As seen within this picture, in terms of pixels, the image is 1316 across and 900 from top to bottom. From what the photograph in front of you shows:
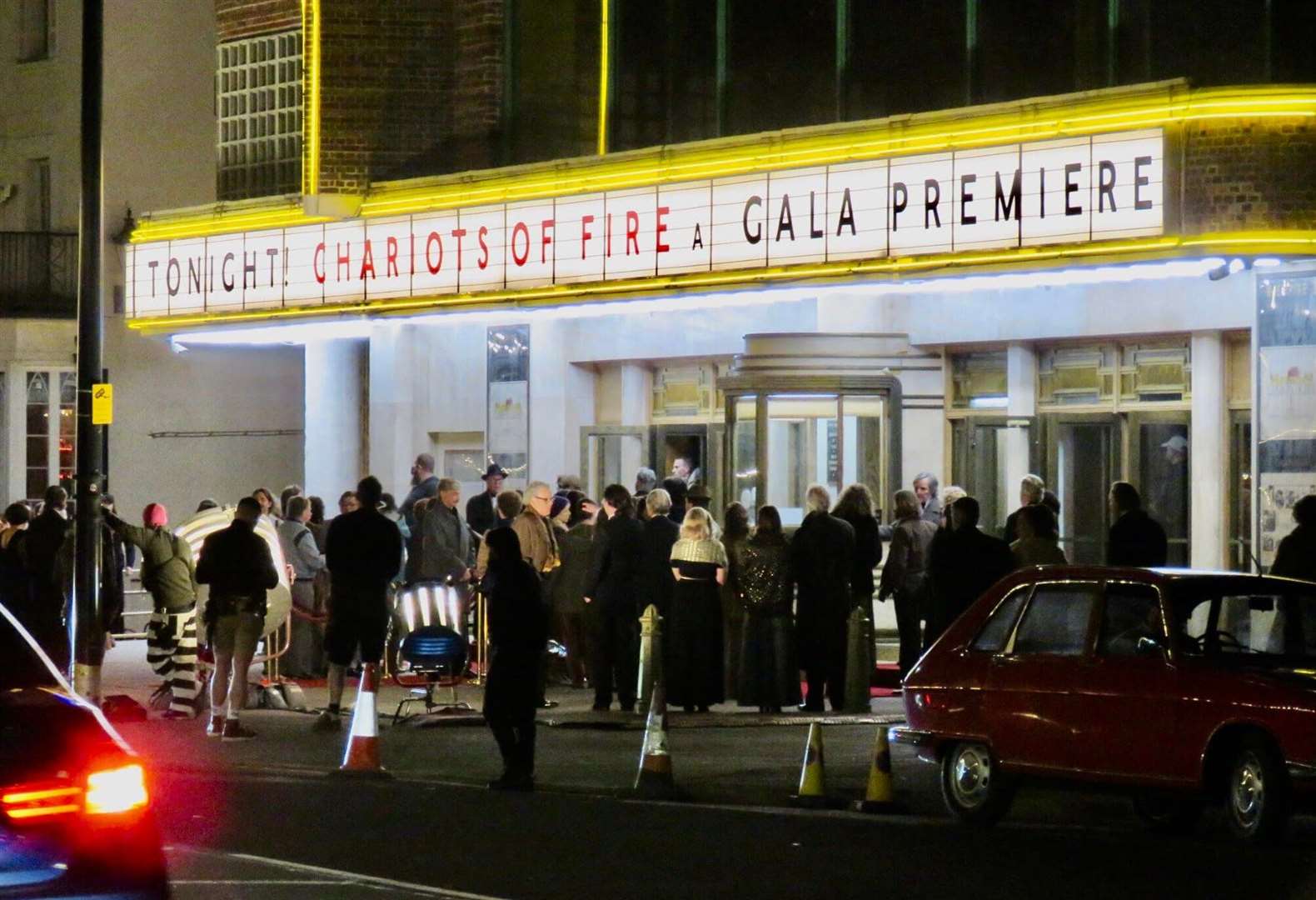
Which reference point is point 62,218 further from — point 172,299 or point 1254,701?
point 1254,701

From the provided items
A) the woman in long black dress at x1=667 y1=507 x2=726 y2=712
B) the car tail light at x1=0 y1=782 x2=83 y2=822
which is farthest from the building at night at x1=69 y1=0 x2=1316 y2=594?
the car tail light at x1=0 y1=782 x2=83 y2=822

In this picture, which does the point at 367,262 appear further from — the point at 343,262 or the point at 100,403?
the point at 100,403

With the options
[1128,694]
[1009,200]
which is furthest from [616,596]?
[1128,694]

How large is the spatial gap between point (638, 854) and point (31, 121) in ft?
96.2

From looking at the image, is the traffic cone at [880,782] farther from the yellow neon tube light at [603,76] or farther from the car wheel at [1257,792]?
the yellow neon tube light at [603,76]

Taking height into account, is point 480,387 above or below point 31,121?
below

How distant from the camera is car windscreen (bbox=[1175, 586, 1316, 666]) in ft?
41.3

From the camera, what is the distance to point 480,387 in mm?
28234

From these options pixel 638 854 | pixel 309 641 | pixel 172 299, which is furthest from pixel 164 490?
pixel 638 854

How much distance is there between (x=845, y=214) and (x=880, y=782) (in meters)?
8.09

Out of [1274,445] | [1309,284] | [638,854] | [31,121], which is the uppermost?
[31,121]

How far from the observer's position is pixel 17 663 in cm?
772

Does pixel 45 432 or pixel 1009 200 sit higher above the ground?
pixel 1009 200

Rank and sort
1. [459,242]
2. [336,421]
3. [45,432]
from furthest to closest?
[45,432]
[336,421]
[459,242]
